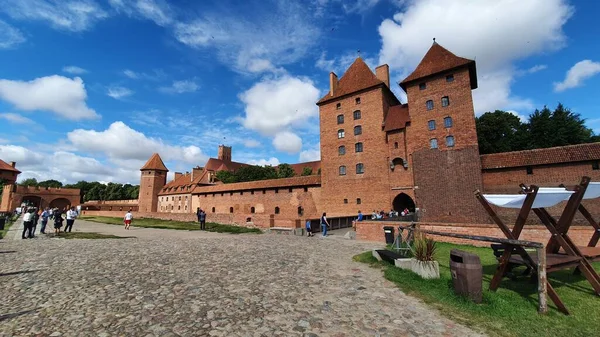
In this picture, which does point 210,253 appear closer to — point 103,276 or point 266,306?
point 103,276

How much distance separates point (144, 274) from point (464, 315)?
7025mm

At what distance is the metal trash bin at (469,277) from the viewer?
5.13m

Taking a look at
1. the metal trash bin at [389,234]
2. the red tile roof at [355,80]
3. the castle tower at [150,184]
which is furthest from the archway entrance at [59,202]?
the metal trash bin at [389,234]

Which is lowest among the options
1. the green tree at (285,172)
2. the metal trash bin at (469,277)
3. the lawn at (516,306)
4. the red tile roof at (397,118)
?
the lawn at (516,306)

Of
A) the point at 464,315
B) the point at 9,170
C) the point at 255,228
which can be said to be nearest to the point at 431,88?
the point at 255,228

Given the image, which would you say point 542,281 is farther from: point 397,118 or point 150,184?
point 150,184

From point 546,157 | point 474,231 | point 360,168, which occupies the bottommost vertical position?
point 474,231

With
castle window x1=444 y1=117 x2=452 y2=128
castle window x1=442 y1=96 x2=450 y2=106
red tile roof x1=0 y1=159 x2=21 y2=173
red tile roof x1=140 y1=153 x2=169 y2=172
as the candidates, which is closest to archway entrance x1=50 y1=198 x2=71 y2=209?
red tile roof x1=0 y1=159 x2=21 y2=173

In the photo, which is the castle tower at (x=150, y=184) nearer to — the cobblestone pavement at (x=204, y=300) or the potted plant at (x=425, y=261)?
the cobblestone pavement at (x=204, y=300)

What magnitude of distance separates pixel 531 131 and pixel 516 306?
4131 cm

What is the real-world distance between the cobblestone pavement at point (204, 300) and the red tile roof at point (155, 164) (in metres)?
61.2

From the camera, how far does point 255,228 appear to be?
2395 centimetres

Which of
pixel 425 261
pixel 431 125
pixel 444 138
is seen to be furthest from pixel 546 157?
pixel 425 261

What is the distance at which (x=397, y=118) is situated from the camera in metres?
30.9
